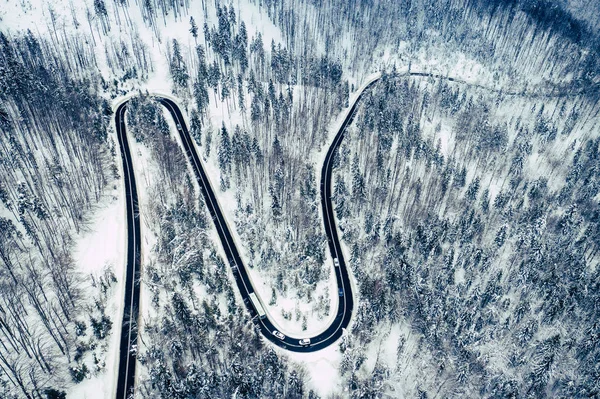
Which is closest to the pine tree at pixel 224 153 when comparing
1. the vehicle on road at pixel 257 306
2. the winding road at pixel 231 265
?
the winding road at pixel 231 265

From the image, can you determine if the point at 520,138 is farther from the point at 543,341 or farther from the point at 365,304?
the point at 365,304

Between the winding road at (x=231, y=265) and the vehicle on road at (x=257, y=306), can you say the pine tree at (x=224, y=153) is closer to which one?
the winding road at (x=231, y=265)

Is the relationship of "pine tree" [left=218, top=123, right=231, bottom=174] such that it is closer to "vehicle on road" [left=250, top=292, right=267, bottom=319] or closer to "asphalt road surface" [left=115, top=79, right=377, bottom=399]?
"asphalt road surface" [left=115, top=79, right=377, bottom=399]

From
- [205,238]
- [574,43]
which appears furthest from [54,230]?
[574,43]

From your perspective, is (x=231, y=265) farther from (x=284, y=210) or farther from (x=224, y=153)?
(x=224, y=153)

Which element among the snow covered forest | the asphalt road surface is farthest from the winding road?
the snow covered forest

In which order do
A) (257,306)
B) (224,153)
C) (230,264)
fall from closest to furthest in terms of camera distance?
1. (257,306)
2. (230,264)
3. (224,153)

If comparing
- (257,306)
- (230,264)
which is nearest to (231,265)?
(230,264)
